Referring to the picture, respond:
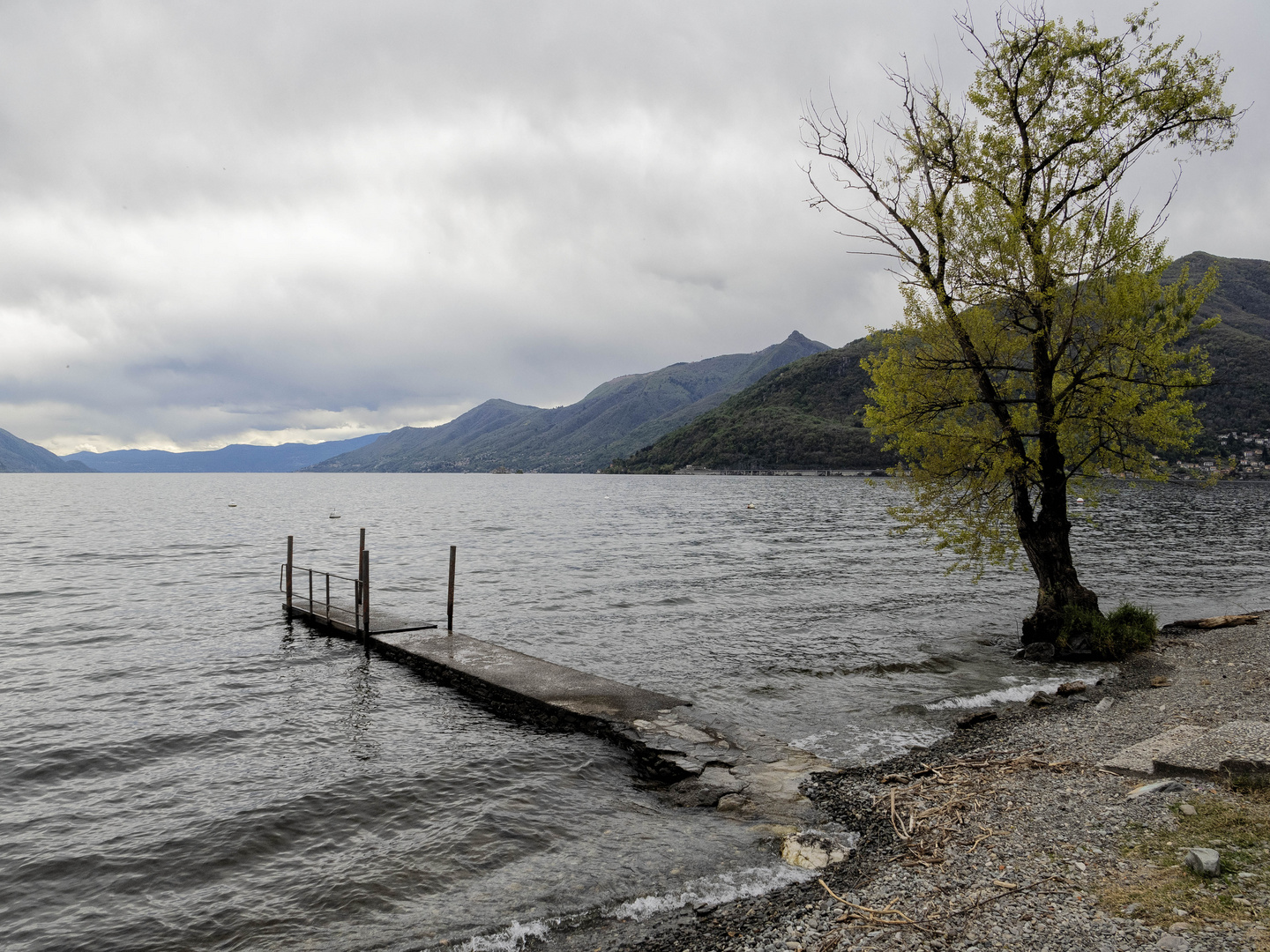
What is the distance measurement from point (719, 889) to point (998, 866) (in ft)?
10.3

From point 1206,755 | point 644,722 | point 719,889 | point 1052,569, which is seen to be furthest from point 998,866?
point 1052,569

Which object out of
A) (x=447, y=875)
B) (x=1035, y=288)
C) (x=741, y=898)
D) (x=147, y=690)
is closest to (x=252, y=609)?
(x=147, y=690)

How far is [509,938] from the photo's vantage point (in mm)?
7680

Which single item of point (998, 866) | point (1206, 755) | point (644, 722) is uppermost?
point (1206, 755)

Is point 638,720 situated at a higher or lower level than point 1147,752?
lower

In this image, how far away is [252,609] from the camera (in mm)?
27656

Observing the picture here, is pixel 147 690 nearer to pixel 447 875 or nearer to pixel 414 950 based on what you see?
pixel 447 875

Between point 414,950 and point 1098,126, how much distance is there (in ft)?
74.2

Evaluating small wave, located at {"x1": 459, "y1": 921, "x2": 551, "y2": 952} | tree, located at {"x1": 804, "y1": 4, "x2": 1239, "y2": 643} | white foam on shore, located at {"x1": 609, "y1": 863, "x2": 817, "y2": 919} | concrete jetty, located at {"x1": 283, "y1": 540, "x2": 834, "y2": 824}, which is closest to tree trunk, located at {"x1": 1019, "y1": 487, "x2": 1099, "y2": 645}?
tree, located at {"x1": 804, "y1": 4, "x2": 1239, "y2": 643}

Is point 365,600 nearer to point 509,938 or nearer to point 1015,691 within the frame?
point 509,938

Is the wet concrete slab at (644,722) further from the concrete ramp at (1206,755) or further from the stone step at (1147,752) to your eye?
the concrete ramp at (1206,755)

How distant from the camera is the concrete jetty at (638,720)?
11.0 metres

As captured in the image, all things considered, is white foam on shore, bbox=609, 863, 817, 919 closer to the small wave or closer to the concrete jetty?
the small wave

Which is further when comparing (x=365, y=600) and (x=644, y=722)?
(x=365, y=600)
